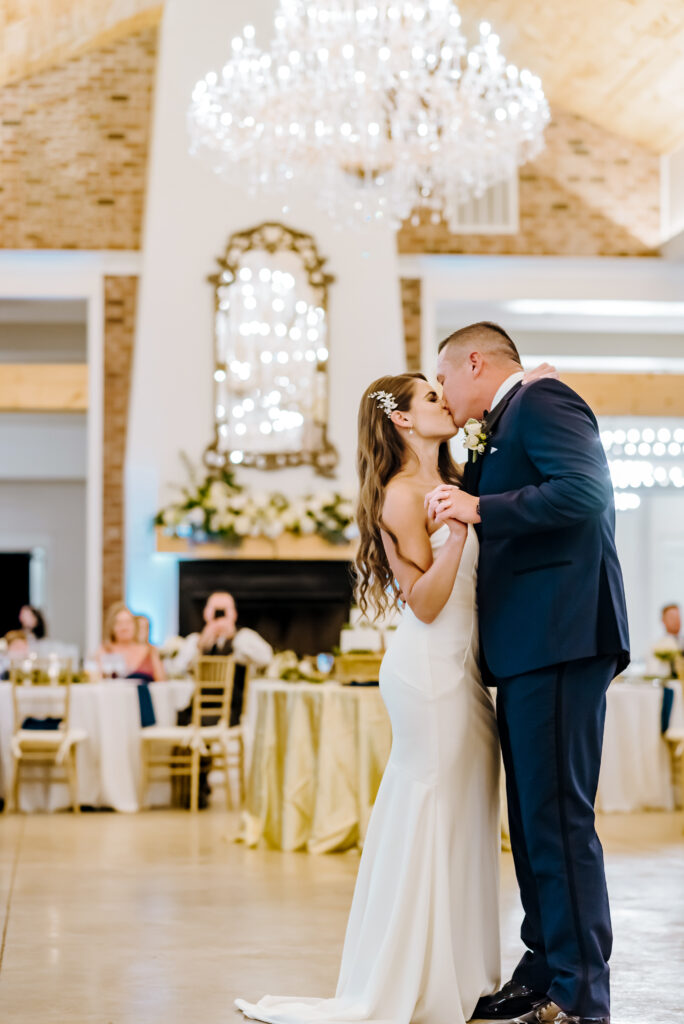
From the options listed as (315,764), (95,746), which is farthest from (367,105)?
(315,764)

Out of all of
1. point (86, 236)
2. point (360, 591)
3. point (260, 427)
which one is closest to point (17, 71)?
point (86, 236)

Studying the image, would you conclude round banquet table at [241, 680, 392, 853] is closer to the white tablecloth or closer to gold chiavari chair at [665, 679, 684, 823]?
the white tablecloth

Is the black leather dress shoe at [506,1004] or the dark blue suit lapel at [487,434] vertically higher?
the dark blue suit lapel at [487,434]

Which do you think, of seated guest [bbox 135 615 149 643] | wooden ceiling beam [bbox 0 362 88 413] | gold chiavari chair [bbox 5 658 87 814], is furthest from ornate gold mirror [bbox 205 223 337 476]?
gold chiavari chair [bbox 5 658 87 814]

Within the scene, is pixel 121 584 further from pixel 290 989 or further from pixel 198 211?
pixel 290 989

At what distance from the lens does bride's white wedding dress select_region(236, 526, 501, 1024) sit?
308cm

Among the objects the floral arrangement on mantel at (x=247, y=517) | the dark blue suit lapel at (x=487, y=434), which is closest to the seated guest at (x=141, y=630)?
the floral arrangement on mantel at (x=247, y=517)

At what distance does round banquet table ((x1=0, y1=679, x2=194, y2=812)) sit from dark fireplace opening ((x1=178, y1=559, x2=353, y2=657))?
3081 millimetres

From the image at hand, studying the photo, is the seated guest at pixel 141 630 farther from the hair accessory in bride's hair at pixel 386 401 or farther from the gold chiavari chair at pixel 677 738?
the hair accessory in bride's hair at pixel 386 401

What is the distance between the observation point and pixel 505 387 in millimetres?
3225

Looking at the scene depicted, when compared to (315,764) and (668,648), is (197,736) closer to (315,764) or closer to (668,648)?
(315,764)

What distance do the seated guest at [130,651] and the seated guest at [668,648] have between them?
341 cm

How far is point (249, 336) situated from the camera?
12.0 meters

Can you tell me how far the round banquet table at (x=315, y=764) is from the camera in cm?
643
